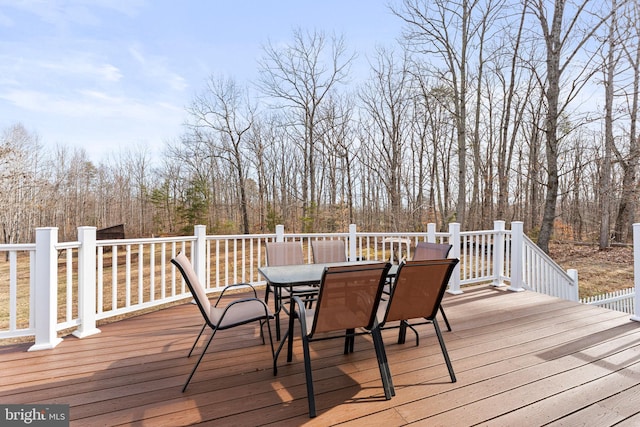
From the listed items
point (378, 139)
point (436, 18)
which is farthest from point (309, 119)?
point (436, 18)

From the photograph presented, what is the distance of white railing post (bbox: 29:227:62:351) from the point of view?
2.74m

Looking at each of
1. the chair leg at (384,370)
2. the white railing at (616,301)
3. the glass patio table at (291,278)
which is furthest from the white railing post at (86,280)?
the white railing at (616,301)

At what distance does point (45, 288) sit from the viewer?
2.76 m

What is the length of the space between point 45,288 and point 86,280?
35cm

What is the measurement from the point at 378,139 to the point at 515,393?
1304 centimetres

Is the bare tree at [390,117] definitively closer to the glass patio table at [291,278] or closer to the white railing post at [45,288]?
the glass patio table at [291,278]

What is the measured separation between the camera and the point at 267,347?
2859 millimetres

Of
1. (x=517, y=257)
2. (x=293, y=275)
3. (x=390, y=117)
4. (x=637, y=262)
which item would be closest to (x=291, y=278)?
(x=293, y=275)

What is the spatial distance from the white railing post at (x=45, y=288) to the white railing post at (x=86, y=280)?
241 mm

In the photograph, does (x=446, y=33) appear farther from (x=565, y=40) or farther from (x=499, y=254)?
(x=499, y=254)

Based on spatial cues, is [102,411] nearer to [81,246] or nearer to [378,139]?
[81,246]

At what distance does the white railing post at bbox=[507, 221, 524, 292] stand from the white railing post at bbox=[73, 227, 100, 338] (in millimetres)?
5930

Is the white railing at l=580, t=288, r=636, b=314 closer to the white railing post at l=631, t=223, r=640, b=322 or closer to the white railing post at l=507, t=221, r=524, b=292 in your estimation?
the white railing post at l=507, t=221, r=524, b=292

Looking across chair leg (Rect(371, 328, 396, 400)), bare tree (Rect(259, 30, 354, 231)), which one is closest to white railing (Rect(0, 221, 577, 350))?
chair leg (Rect(371, 328, 396, 400))
